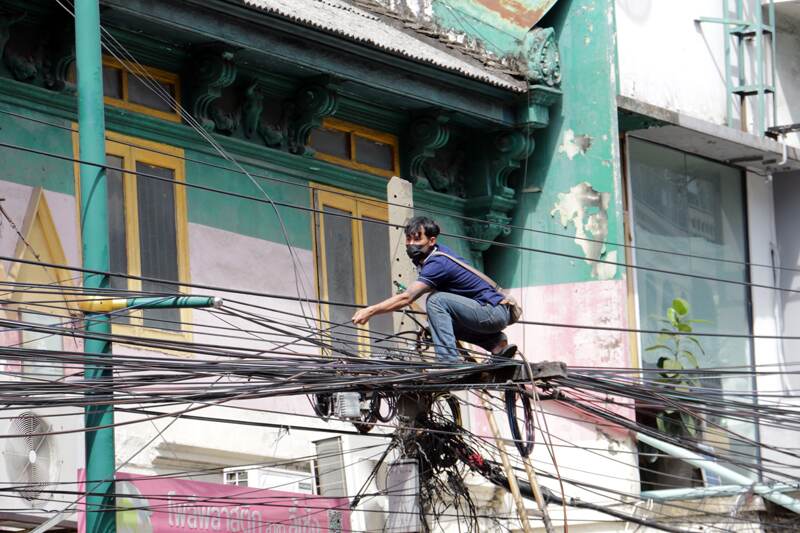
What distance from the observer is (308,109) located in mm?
14172

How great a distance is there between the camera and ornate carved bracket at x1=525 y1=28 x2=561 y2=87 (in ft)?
52.2

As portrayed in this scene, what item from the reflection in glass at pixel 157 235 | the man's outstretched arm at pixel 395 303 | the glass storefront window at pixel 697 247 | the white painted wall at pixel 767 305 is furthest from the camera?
the white painted wall at pixel 767 305

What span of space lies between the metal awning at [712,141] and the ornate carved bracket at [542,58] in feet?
2.53

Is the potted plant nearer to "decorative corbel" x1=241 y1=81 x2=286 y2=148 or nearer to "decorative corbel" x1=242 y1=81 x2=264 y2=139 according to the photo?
"decorative corbel" x1=241 y1=81 x2=286 y2=148

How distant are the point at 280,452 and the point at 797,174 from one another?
9.25 m

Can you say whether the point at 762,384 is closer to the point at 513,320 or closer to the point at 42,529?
the point at 513,320

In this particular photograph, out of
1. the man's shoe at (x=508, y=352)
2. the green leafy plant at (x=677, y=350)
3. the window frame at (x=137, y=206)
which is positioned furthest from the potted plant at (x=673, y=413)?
the man's shoe at (x=508, y=352)

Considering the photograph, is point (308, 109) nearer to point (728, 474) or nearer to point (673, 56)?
point (673, 56)

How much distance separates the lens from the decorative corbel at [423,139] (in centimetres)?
1536

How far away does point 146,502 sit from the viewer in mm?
11008

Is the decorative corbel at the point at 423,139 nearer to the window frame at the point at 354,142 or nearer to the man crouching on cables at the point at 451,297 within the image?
the window frame at the point at 354,142

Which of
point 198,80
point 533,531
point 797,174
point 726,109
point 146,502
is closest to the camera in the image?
point 146,502

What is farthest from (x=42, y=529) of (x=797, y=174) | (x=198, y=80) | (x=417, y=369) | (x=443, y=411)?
(x=797, y=174)

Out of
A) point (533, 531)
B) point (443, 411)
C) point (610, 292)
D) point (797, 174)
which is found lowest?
point (533, 531)
